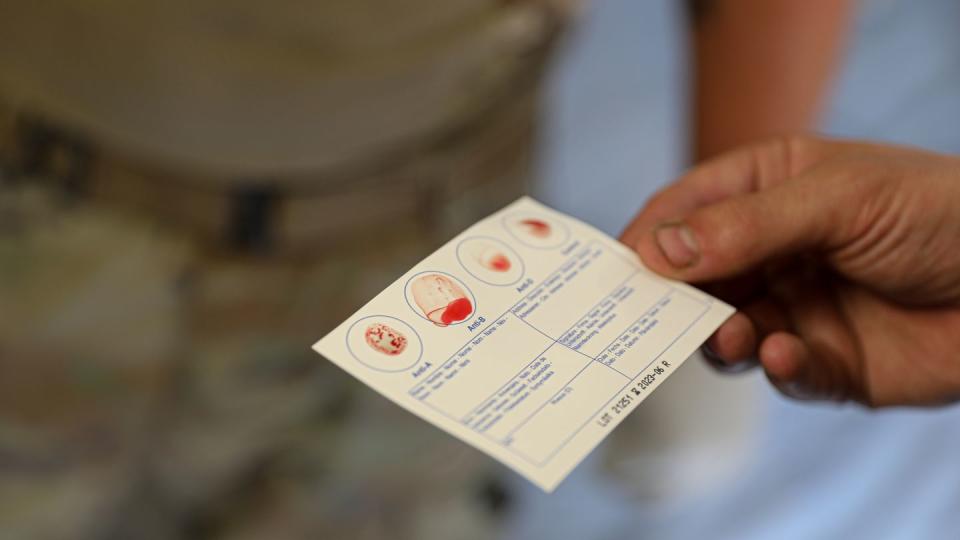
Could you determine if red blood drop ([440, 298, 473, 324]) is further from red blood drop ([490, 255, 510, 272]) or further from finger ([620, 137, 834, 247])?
finger ([620, 137, 834, 247])

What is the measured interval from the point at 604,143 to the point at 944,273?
18.4 inches

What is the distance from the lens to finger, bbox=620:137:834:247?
0.42 meters

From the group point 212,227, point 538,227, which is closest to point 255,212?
point 212,227

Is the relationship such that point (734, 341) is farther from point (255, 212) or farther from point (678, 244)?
point (255, 212)

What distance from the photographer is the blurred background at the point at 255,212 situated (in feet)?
1.58

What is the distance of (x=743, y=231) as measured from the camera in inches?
14.1

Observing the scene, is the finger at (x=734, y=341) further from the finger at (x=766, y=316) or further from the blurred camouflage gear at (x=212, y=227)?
the blurred camouflage gear at (x=212, y=227)

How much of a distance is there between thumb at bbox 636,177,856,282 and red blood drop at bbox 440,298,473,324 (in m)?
0.08

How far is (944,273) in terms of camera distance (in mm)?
410

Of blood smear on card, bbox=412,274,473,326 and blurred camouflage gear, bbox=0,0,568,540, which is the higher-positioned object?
blood smear on card, bbox=412,274,473,326

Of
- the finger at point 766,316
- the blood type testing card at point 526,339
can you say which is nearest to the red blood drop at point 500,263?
the blood type testing card at point 526,339

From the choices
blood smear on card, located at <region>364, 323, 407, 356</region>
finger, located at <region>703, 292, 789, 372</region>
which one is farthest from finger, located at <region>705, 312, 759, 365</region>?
blood smear on card, located at <region>364, 323, 407, 356</region>

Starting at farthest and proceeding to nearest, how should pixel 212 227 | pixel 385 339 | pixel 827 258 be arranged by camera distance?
pixel 212 227 → pixel 827 258 → pixel 385 339

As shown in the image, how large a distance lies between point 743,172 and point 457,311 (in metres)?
0.20
